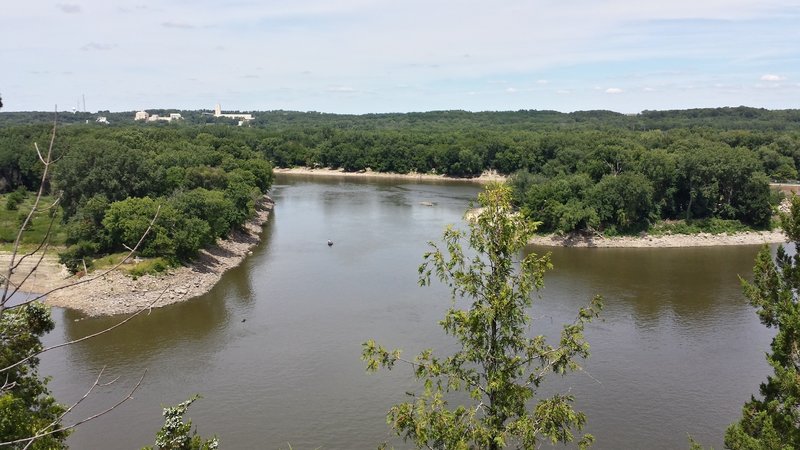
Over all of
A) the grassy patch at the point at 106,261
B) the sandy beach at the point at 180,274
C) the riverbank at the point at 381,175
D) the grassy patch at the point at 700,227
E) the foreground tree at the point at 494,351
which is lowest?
the sandy beach at the point at 180,274

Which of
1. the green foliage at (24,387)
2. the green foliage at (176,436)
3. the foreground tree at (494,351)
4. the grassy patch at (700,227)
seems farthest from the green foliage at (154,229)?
the grassy patch at (700,227)

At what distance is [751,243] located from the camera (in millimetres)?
46938

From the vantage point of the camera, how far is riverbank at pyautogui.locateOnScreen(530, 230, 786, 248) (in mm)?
46406

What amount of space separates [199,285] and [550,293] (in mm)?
20167

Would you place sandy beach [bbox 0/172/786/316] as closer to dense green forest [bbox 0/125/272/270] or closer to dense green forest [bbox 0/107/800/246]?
dense green forest [bbox 0/125/272/270]

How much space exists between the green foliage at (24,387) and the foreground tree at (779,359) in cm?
1180

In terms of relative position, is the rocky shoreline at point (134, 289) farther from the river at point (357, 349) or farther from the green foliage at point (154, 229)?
the green foliage at point (154, 229)

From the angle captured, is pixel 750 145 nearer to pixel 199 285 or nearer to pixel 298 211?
pixel 298 211

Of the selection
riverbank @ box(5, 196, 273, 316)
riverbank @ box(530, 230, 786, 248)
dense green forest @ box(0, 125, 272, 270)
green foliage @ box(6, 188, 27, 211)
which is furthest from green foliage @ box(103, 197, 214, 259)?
riverbank @ box(530, 230, 786, 248)

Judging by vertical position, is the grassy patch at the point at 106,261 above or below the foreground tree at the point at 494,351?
below

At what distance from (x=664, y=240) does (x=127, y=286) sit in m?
39.2

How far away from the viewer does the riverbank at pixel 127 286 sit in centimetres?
2992

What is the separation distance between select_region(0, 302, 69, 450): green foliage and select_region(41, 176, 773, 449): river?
2077 millimetres

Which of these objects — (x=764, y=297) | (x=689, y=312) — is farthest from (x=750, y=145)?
(x=764, y=297)
